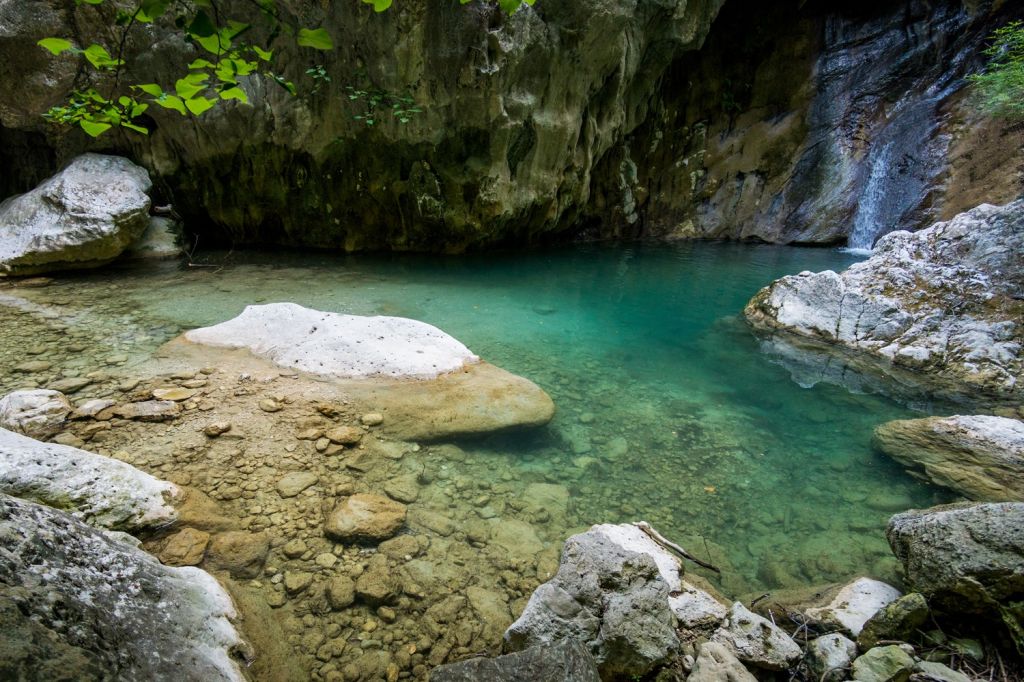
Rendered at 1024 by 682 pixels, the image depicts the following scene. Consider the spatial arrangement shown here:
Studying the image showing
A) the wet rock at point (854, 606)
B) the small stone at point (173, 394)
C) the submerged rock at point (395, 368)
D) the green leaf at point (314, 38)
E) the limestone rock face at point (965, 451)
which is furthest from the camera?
the submerged rock at point (395, 368)

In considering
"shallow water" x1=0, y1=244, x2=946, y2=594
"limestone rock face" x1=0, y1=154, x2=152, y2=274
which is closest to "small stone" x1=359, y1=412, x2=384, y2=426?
"shallow water" x1=0, y1=244, x2=946, y2=594

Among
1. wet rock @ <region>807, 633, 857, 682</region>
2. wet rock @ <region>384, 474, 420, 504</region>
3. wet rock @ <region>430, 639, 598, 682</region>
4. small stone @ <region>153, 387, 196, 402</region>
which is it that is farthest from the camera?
small stone @ <region>153, 387, 196, 402</region>

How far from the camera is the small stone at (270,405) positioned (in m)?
3.20

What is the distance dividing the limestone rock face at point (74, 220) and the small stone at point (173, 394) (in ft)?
16.5

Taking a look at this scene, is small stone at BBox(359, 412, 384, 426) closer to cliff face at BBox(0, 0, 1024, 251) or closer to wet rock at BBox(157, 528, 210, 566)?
wet rock at BBox(157, 528, 210, 566)

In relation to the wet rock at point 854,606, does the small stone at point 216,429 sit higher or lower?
higher

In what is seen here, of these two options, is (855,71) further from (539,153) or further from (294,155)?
(294,155)

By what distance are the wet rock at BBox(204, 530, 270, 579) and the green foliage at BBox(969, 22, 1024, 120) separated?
45.1 feet

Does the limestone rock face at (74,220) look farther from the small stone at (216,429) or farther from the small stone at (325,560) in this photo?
the small stone at (325,560)

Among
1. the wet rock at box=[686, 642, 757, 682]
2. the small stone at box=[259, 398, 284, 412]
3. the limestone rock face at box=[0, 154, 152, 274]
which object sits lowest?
the wet rock at box=[686, 642, 757, 682]

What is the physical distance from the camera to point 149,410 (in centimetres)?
301

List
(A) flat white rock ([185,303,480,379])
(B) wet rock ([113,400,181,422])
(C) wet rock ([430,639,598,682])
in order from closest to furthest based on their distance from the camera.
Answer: (C) wet rock ([430,639,598,682]) → (B) wet rock ([113,400,181,422]) → (A) flat white rock ([185,303,480,379])

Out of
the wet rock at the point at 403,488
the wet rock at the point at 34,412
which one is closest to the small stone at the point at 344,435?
the wet rock at the point at 403,488

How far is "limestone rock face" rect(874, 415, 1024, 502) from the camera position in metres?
3.06
